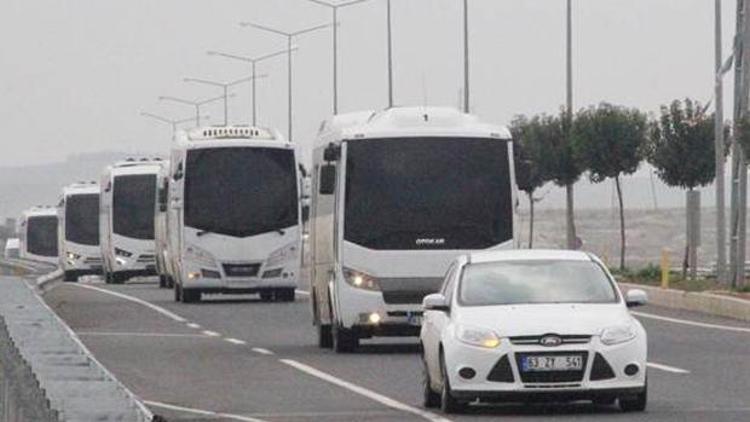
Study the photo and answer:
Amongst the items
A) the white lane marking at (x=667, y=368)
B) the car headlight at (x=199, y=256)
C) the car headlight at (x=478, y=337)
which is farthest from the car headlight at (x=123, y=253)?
the car headlight at (x=478, y=337)

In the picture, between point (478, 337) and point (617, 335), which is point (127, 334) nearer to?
point (478, 337)

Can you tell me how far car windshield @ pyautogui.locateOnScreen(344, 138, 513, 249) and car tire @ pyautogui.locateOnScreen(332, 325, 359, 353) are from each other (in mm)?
1061

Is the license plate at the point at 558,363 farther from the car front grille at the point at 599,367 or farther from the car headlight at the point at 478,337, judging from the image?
the car headlight at the point at 478,337

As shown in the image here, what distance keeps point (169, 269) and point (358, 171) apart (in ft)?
96.8

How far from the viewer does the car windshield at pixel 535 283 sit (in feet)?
77.9

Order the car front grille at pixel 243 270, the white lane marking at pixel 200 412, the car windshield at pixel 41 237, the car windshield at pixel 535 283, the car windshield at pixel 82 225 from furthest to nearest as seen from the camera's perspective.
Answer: the car windshield at pixel 41 237 < the car windshield at pixel 82 225 < the car front grille at pixel 243 270 < the car windshield at pixel 535 283 < the white lane marking at pixel 200 412

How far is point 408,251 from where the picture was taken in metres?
33.8

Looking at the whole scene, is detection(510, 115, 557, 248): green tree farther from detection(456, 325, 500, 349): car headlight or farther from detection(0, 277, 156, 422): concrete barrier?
detection(456, 325, 500, 349): car headlight

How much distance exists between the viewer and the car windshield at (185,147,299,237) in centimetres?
5506

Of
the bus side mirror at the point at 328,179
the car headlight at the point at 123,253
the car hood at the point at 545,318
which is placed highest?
the bus side mirror at the point at 328,179

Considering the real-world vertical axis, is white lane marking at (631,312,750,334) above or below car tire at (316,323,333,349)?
below

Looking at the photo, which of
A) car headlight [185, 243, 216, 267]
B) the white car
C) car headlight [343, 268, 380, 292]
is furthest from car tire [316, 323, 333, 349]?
car headlight [185, 243, 216, 267]

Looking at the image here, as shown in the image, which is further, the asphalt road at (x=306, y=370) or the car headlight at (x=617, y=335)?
the asphalt road at (x=306, y=370)

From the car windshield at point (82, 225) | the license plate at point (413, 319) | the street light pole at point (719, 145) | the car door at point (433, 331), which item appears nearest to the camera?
the car door at point (433, 331)
